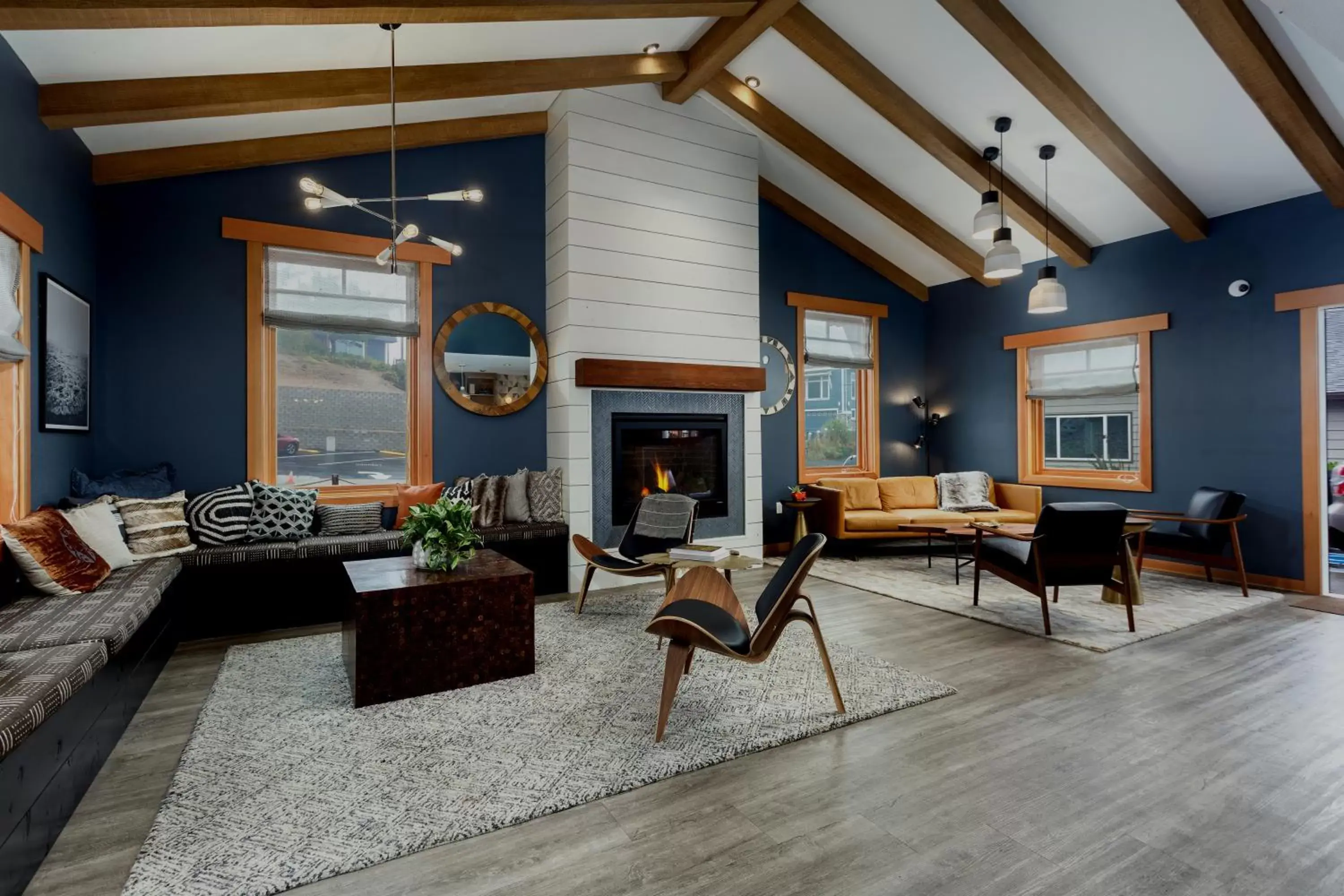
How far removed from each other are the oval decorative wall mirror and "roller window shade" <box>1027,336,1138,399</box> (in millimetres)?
5047

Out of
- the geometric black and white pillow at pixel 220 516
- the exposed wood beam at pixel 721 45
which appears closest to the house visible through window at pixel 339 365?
the geometric black and white pillow at pixel 220 516

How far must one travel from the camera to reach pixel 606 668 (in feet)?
11.1

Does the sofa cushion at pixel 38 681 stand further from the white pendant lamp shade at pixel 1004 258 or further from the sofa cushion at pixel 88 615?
the white pendant lamp shade at pixel 1004 258

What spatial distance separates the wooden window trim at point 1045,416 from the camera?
5.96 m

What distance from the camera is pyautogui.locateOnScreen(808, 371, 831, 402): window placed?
7.33 metres

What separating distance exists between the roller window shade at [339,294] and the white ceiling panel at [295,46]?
52.6 inches

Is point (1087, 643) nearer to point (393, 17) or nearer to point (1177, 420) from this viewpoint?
point (1177, 420)

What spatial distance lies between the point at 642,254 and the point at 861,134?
86.7 inches

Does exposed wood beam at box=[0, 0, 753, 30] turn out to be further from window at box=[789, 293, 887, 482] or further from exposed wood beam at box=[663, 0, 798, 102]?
window at box=[789, 293, 887, 482]

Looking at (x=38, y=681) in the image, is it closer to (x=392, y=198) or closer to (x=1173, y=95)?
(x=392, y=198)

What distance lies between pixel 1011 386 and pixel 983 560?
10.8ft

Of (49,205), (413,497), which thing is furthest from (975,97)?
(49,205)

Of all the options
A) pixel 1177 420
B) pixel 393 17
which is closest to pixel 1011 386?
pixel 1177 420

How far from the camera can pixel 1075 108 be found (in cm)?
459
